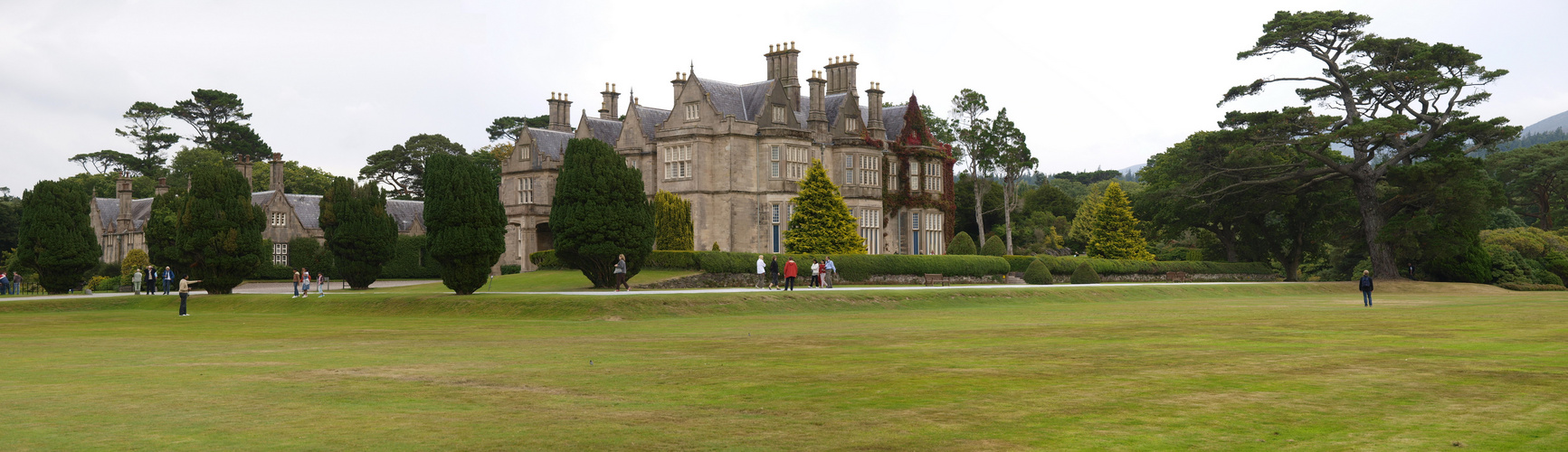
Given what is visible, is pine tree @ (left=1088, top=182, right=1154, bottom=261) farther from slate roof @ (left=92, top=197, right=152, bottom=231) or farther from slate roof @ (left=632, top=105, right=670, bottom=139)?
slate roof @ (left=92, top=197, right=152, bottom=231)

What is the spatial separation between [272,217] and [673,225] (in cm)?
3277

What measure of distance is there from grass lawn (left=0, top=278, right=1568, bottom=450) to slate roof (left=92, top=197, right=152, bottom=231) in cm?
5728

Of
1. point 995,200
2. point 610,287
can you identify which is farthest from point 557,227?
point 995,200

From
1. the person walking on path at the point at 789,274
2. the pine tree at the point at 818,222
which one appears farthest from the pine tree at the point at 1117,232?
the person walking on path at the point at 789,274

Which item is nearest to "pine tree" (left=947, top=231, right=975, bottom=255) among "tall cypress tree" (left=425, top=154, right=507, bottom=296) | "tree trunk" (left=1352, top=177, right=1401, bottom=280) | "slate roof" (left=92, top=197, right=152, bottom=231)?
"tree trunk" (left=1352, top=177, right=1401, bottom=280)

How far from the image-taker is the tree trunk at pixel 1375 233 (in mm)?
Result: 57656

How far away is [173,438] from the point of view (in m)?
9.30

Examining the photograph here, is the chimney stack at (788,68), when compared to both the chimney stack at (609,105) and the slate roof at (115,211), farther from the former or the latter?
the slate roof at (115,211)

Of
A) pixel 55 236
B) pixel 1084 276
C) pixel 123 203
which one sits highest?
pixel 123 203

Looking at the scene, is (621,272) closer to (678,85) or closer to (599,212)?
(599,212)

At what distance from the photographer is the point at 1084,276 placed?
56.5 m

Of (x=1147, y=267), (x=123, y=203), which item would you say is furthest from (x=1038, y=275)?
(x=123, y=203)

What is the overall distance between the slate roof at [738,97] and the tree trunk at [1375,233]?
3163cm

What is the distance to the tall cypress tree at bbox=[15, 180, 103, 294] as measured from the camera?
47.2m
